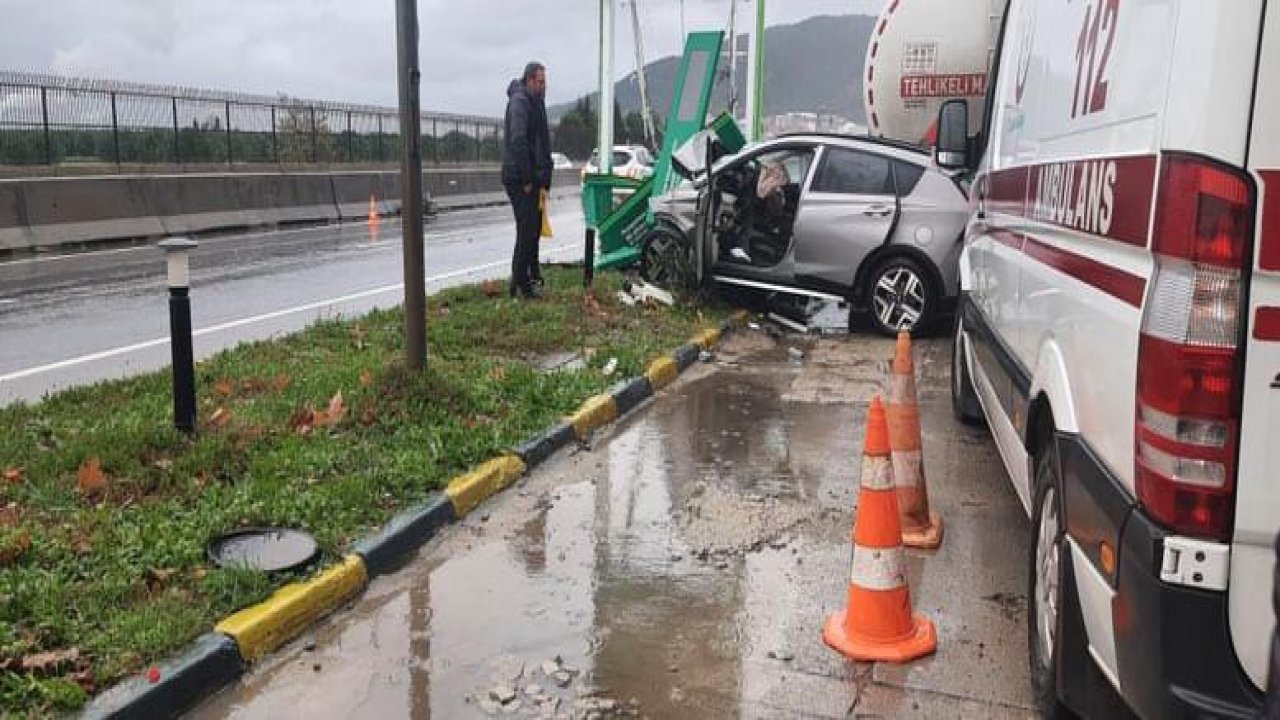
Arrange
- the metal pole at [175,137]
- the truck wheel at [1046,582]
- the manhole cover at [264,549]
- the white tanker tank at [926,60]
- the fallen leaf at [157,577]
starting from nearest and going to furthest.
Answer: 1. the truck wheel at [1046,582]
2. the fallen leaf at [157,577]
3. the manhole cover at [264,549]
4. the white tanker tank at [926,60]
5. the metal pole at [175,137]

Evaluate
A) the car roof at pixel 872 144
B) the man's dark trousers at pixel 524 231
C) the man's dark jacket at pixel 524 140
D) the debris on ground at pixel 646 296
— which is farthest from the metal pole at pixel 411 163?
the car roof at pixel 872 144

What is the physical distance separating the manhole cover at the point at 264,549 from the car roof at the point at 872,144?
281 inches

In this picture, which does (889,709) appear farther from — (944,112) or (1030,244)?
(944,112)

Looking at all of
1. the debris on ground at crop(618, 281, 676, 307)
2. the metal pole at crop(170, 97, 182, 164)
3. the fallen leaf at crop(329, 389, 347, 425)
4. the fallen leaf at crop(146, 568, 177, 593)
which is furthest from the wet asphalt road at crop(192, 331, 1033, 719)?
Answer: the metal pole at crop(170, 97, 182, 164)

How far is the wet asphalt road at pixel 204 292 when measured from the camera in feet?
28.5

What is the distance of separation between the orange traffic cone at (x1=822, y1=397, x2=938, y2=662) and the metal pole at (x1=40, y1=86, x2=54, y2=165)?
20.8m

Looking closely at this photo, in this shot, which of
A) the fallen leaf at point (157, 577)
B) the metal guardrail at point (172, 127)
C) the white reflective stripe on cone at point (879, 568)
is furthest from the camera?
the metal guardrail at point (172, 127)

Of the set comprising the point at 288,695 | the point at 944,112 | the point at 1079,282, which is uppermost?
the point at 944,112

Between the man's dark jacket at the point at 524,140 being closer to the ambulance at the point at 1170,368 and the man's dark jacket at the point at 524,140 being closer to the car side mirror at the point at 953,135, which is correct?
the car side mirror at the point at 953,135

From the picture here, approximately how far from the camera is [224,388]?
6.82 m

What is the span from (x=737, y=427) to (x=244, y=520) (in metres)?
3.35

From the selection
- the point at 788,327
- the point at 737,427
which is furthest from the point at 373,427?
the point at 788,327

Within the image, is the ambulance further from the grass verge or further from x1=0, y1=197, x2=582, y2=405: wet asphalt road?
x1=0, y1=197, x2=582, y2=405: wet asphalt road

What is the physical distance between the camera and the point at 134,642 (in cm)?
364
